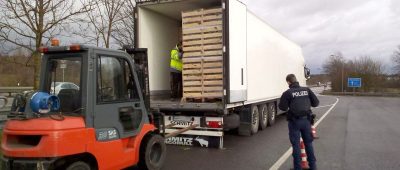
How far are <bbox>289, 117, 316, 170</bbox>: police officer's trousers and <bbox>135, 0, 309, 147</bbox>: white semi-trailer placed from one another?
223cm

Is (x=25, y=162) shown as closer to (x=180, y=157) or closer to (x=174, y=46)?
(x=180, y=157)

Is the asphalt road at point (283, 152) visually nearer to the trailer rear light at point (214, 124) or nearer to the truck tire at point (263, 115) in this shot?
the truck tire at point (263, 115)

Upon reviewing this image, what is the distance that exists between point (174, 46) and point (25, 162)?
682cm

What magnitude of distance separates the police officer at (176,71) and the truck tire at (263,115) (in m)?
2.78

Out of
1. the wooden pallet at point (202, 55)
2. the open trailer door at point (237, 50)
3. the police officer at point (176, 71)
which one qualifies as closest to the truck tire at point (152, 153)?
the open trailer door at point (237, 50)

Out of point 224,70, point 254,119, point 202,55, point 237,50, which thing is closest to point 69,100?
point 224,70

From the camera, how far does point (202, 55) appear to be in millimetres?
9930

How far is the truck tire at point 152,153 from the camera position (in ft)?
23.0

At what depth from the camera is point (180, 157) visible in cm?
889

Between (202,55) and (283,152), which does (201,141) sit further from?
(202,55)

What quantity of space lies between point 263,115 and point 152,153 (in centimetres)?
662

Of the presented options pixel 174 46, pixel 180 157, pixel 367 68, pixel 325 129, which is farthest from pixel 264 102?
pixel 367 68

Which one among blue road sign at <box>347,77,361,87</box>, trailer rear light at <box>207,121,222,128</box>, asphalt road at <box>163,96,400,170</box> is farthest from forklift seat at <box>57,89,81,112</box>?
blue road sign at <box>347,77,361,87</box>

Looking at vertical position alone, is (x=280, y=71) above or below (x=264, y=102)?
above
